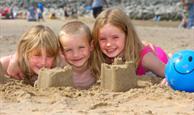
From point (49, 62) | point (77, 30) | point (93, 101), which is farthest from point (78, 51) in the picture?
point (93, 101)

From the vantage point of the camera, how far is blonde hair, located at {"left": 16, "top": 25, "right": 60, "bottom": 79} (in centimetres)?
569

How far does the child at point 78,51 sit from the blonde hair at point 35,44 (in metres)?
0.12

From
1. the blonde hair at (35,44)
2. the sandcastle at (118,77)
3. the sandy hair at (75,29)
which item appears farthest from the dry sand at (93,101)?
the sandy hair at (75,29)

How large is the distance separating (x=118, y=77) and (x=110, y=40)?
33.5 inches

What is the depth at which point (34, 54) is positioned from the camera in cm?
573

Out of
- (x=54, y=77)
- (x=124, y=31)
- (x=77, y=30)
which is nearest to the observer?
(x=54, y=77)

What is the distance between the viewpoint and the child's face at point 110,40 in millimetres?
5840

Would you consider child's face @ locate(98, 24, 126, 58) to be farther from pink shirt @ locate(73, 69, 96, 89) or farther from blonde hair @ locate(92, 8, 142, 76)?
pink shirt @ locate(73, 69, 96, 89)

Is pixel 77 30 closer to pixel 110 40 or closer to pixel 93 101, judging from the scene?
pixel 110 40

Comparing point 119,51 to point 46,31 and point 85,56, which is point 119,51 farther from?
point 46,31

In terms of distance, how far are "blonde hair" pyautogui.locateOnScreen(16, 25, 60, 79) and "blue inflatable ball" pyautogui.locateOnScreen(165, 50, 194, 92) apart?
4.17ft

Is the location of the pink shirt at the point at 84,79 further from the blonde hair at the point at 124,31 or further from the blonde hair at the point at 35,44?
the blonde hair at the point at 35,44

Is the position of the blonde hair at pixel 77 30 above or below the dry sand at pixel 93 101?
above

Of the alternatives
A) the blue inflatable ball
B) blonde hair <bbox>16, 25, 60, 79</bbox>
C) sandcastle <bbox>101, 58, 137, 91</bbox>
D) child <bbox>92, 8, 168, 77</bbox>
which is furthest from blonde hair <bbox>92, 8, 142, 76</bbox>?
the blue inflatable ball
